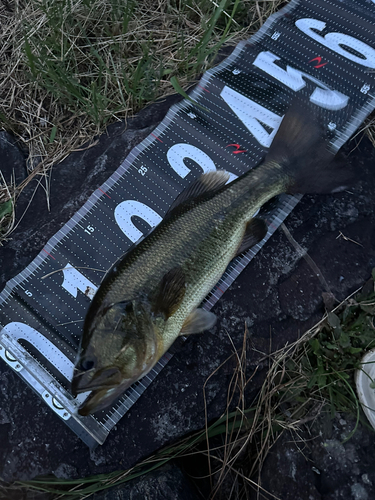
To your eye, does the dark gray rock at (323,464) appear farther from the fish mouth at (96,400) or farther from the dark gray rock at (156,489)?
the fish mouth at (96,400)

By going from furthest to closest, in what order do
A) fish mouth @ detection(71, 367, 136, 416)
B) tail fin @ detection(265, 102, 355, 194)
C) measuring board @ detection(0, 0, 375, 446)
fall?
tail fin @ detection(265, 102, 355, 194), measuring board @ detection(0, 0, 375, 446), fish mouth @ detection(71, 367, 136, 416)

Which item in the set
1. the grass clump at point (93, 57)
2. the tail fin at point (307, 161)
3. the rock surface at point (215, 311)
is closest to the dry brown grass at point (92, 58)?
the grass clump at point (93, 57)

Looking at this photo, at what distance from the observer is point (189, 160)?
3119mm

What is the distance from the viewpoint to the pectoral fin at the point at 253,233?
2730mm

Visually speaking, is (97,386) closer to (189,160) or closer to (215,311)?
(215,311)

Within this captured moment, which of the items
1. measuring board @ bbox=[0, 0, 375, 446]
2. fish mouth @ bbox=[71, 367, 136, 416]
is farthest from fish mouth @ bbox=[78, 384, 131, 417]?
measuring board @ bbox=[0, 0, 375, 446]

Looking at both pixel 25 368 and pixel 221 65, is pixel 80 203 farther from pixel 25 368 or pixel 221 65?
pixel 221 65

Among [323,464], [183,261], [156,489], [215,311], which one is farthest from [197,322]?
[323,464]

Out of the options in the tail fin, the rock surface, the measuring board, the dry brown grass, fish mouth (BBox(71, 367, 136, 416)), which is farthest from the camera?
the dry brown grass

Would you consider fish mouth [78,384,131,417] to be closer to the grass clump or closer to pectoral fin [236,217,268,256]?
pectoral fin [236,217,268,256]

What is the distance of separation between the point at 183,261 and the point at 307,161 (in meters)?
1.22

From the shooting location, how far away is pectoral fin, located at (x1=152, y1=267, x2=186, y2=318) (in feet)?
7.82

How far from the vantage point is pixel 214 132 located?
3.20 m

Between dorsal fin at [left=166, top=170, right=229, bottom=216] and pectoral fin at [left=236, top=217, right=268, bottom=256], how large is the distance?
1.17 feet
